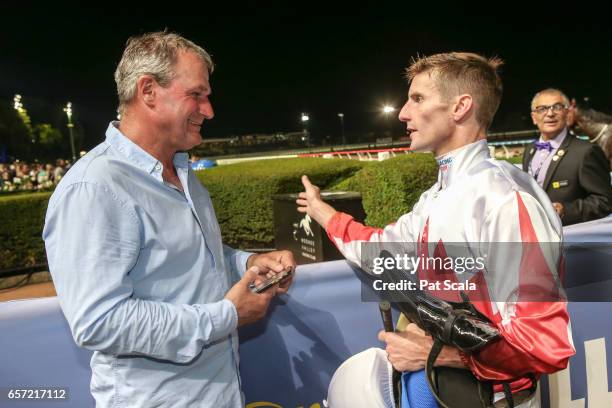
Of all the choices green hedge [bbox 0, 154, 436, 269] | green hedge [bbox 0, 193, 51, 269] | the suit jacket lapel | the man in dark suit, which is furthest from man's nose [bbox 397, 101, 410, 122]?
green hedge [bbox 0, 193, 51, 269]

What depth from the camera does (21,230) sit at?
29.5ft

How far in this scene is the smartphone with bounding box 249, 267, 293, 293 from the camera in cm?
175

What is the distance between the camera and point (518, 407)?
1.71 metres

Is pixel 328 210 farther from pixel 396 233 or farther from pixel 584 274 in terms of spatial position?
pixel 584 274

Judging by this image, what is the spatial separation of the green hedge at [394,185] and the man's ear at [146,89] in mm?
5119

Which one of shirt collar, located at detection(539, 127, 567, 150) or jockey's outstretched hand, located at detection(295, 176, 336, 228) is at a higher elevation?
shirt collar, located at detection(539, 127, 567, 150)

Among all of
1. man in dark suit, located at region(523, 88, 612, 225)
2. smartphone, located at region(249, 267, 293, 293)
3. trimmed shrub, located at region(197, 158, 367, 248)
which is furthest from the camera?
trimmed shrub, located at region(197, 158, 367, 248)

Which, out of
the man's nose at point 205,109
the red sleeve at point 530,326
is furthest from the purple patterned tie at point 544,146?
the man's nose at point 205,109

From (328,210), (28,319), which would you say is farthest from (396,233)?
(28,319)

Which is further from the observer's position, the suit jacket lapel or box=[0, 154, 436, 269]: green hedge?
box=[0, 154, 436, 269]: green hedge

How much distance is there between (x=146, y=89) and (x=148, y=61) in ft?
0.29

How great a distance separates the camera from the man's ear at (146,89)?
1.69m

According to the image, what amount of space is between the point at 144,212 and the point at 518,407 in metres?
1.34

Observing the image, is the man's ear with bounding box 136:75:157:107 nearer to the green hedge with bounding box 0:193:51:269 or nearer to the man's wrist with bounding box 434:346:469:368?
the man's wrist with bounding box 434:346:469:368
